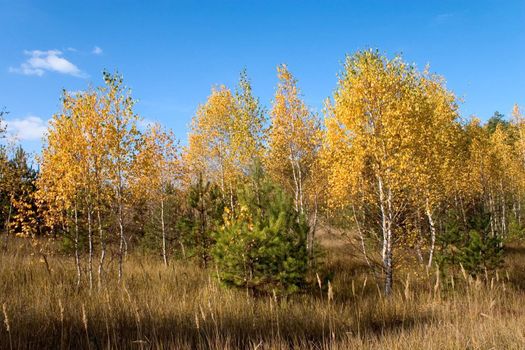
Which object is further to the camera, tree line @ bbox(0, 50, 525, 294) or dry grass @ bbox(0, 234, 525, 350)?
tree line @ bbox(0, 50, 525, 294)

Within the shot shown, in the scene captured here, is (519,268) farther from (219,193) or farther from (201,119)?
(201,119)

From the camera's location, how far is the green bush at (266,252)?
8.82 metres

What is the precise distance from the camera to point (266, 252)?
880 cm

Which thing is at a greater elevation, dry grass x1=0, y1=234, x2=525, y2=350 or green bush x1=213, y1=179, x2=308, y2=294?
green bush x1=213, y1=179, x2=308, y2=294

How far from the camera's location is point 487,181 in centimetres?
2727

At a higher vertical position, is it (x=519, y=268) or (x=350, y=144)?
(x=350, y=144)

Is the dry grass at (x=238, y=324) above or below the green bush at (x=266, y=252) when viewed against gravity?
below

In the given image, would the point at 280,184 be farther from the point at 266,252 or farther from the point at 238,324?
the point at 238,324

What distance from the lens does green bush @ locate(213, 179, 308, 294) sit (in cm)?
882

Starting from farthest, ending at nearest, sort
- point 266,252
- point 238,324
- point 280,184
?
point 280,184, point 266,252, point 238,324

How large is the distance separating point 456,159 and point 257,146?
9.89m

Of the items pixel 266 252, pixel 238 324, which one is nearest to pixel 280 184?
pixel 266 252

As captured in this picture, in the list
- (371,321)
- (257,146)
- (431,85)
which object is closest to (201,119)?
(257,146)

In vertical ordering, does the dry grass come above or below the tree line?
below
